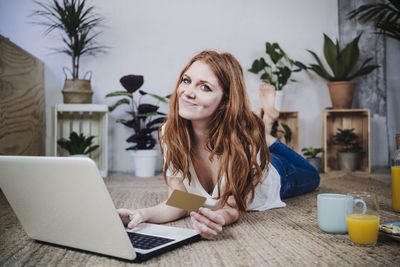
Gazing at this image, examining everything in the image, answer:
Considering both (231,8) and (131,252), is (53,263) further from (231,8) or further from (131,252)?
(231,8)

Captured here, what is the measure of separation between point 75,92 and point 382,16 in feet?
9.50

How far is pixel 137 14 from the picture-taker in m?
3.42

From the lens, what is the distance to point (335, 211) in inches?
42.2

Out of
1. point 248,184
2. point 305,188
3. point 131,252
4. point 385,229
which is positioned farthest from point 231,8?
point 131,252

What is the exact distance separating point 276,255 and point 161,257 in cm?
30

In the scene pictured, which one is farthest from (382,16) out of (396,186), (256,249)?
(256,249)

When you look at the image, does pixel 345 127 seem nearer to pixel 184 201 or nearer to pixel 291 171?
pixel 291 171

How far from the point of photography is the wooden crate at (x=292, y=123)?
331cm

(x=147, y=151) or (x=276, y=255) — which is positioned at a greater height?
(x=147, y=151)

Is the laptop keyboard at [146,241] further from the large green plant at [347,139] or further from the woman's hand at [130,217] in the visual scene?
the large green plant at [347,139]

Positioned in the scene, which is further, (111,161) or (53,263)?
(111,161)

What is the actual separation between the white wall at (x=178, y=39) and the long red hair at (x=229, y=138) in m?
2.20

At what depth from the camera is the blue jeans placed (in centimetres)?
166

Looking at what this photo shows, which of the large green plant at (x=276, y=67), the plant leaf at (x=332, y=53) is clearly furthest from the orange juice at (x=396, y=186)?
the plant leaf at (x=332, y=53)
